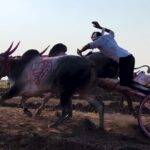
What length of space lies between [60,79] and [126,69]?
1.37 meters

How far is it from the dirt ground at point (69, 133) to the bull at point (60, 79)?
36 cm

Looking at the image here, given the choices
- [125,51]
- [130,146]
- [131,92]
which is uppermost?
[125,51]

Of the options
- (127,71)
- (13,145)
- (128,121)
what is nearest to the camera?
(13,145)

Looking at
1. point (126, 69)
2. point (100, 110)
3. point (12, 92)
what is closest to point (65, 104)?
point (100, 110)

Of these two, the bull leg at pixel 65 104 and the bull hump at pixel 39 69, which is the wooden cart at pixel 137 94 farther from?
the bull hump at pixel 39 69

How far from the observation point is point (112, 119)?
14.2 meters

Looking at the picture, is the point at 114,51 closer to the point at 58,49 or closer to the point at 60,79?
the point at 60,79

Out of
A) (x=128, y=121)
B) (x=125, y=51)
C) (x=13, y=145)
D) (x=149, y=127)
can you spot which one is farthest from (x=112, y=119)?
(x=13, y=145)

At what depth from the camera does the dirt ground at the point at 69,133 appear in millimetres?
10930

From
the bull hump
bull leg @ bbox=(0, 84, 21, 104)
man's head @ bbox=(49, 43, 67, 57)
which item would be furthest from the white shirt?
bull leg @ bbox=(0, 84, 21, 104)

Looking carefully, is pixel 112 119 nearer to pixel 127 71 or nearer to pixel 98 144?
pixel 127 71

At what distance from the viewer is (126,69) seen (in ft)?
40.4

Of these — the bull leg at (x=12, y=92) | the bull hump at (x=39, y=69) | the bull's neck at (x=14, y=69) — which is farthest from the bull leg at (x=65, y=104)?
the bull's neck at (x=14, y=69)

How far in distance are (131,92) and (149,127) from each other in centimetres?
89
